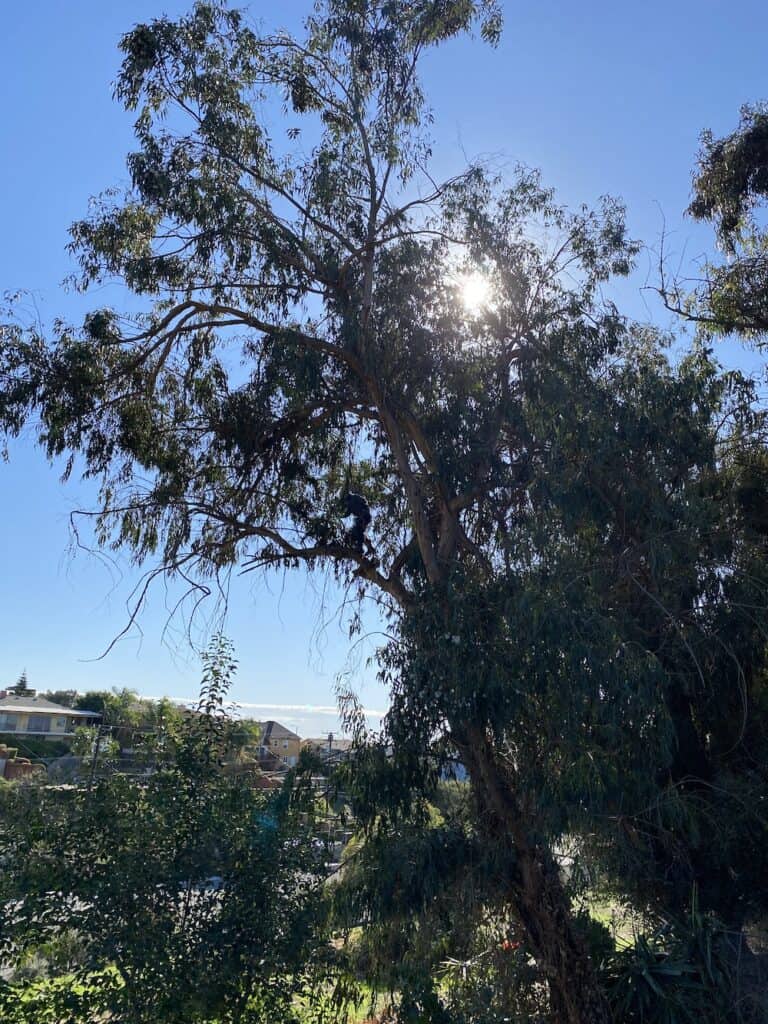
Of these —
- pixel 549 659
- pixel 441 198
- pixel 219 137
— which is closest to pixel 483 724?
pixel 549 659

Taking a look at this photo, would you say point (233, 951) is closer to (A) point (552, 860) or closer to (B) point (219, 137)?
(A) point (552, 860)

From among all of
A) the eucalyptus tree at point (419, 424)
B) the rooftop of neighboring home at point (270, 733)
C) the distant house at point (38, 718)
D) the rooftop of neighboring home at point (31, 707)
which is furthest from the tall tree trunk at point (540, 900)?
the distant house at point (38, 718)

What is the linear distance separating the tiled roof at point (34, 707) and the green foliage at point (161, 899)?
3268cm

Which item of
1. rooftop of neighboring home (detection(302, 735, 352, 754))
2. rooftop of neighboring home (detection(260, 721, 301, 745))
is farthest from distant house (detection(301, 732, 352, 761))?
rooftop of neighboring home (detection(260, 721, 301, 745))

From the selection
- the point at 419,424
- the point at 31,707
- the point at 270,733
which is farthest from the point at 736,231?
the point at 31,707

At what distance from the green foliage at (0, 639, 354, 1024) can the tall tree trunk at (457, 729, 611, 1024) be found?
216 cm

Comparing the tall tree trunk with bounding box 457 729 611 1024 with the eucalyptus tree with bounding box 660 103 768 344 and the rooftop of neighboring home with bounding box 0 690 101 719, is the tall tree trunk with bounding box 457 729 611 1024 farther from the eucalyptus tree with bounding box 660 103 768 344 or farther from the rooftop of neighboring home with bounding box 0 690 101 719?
the rooftop of neighboring home with bounding box 0 690 101 719

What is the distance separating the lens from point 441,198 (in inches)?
420

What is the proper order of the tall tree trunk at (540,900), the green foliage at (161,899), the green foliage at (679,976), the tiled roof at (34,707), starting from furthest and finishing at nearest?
the tiled roof at (34,707), the tall tree trunk at (540,900), the green foliage at (679,976), the green foliage at (161,899)

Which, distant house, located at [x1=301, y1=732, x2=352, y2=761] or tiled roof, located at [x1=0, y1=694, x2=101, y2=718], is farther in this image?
tiled roof, located at [x1=0, y1=694, x2=101, y2=718]

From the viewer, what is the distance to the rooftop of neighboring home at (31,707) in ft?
128

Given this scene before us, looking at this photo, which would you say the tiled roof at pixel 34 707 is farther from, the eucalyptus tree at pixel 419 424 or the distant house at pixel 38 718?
the eucalyptus tree at pixel 419 424

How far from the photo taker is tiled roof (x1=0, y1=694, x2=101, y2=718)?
38.9 metres

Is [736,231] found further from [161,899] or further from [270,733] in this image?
[270,733]
